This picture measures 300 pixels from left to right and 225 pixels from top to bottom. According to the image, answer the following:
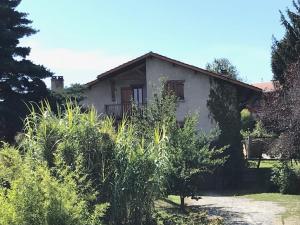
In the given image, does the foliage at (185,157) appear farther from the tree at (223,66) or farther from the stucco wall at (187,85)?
the tree at (223,66)

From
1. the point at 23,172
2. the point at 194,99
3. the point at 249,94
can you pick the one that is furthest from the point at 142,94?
the point at 23,172

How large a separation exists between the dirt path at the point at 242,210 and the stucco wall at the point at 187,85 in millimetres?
8621

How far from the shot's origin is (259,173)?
2694cm

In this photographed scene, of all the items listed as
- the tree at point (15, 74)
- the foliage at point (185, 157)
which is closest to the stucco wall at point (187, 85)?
the tree at point (15, 74)

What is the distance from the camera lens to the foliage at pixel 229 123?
85.4 ft

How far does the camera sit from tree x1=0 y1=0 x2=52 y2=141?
2531cm

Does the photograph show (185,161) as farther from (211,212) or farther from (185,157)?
(211,212)

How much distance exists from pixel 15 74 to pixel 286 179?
14447mm

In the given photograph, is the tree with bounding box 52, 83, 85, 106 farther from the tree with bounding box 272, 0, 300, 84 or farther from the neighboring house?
the tree with bounding box 272, 0, 300, 84

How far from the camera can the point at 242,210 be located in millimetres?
16734

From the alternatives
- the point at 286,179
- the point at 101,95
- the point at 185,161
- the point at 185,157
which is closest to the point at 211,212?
the point at 185,161

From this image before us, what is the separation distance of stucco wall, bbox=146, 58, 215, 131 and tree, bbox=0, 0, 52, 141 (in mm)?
6033

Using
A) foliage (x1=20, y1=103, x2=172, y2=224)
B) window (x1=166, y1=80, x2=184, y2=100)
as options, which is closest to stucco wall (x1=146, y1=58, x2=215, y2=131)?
window (x1=166, y1=80, x2=184, y2=100)

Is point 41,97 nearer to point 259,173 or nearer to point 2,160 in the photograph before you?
point 259,173
